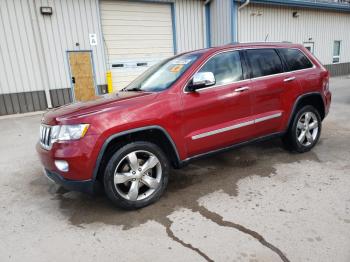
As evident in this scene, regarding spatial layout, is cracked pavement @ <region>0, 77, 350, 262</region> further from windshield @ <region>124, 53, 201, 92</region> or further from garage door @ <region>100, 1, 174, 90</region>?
garage door @ <region>100, 1, 174, 90</region>

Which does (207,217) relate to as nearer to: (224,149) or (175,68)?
(224,149)

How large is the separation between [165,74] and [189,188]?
1553mm

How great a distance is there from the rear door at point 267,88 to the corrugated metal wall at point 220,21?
32.9 feet

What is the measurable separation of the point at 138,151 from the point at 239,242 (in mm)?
1377

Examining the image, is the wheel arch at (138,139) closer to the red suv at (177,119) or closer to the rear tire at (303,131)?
the red suv at (177,119)

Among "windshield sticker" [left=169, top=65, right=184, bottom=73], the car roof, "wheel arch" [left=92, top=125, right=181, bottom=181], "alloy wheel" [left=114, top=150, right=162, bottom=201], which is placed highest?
the car roof

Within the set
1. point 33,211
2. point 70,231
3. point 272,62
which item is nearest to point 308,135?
point 272,62

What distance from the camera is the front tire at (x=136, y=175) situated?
2986 mm

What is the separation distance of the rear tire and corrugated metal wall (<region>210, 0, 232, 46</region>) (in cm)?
1000

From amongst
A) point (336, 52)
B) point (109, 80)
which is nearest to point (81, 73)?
point (109, 80)

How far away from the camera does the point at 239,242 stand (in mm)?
2514

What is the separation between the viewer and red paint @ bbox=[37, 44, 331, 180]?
286cm

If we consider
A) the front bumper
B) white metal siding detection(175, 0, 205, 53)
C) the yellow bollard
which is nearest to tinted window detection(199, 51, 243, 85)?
the front bumper

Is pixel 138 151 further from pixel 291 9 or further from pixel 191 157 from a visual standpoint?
pixel 291 9
